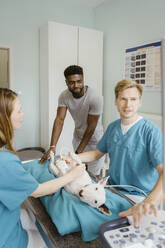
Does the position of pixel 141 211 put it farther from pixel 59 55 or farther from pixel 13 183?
pixel 59 55

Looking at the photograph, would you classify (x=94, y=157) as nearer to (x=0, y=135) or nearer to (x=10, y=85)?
(x=0, y=135)

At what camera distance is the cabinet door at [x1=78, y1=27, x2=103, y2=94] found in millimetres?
3047

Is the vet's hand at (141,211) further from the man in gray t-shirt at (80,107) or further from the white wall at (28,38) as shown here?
the white wall at (28,38)

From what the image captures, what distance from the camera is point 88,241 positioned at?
0.82 meters

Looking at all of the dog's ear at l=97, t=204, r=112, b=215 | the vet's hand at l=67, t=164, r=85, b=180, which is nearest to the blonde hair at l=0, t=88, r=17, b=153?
the vet's hand at l=67, t=164, r=85, b=180

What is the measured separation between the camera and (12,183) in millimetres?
853

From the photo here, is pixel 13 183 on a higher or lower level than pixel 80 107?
lower

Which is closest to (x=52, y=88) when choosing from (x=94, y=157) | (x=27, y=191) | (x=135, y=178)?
(x=94, y=157)

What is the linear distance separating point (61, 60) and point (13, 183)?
2294 millimetres

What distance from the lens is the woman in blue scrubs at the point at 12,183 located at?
86cm

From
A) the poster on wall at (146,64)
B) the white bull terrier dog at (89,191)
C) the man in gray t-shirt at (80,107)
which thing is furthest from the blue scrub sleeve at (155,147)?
the poster on wall at (146,64)

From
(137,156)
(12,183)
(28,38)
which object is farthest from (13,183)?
(28,38)

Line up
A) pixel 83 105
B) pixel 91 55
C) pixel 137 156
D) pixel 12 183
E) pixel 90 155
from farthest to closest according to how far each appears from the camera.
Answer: pixel 91 55 < pixel 83 105 < pixel 90 155 < pixel 137 156 < pixel 12 183

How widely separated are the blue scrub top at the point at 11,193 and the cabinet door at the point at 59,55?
1865 millimetres
